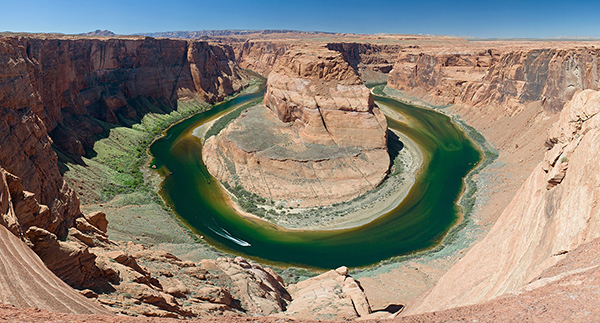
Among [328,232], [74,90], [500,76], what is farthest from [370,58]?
[328,232]

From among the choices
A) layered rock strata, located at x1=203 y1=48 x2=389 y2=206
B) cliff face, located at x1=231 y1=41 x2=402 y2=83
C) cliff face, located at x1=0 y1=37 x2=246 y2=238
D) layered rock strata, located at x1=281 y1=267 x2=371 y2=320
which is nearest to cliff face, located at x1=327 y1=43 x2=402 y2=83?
cliff face, located at x1=231 y1=41 x2=402 y2=83

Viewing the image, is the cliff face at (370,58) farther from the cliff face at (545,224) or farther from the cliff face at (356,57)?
the cliff face at (545,224)

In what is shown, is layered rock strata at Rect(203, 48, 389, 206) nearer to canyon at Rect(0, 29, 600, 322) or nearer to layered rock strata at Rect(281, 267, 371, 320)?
canyon at Rect(0, 29, 600, 322)

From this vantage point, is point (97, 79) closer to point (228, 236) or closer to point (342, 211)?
point (228, 236)

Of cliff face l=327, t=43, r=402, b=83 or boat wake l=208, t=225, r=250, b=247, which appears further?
cliff face l=327, t=43, r=402, b=83

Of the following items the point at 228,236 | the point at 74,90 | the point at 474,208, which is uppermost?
the point at 74,90

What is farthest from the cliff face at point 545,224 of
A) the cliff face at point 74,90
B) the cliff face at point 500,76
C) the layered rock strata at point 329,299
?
the cliff face at point 500,76

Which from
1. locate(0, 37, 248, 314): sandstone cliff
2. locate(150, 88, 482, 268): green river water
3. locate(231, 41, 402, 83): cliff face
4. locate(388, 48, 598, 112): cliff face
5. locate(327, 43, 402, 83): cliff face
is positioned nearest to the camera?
locate(0, 37, 248, 314): sandstone cliff
